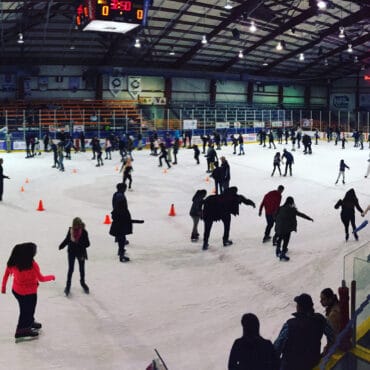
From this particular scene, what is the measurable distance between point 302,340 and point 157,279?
4296 mm

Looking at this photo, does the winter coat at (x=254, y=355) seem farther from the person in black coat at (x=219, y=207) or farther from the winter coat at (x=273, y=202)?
the winter coat at (x=273, y=202)

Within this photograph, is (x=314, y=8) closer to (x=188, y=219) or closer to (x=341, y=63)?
(x=341, y=63)

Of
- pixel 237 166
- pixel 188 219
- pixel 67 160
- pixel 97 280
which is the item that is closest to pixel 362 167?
pixel 237 166

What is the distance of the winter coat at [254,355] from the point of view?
3393mm

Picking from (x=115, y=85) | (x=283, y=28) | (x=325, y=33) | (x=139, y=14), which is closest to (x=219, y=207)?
(x=139, y=14)

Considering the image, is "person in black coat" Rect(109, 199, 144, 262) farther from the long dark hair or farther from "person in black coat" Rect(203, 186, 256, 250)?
the long dark hair

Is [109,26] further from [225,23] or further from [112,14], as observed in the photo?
[225,23]

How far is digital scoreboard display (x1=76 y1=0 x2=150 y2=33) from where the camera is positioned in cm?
1332

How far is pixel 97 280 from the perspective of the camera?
7.59 m

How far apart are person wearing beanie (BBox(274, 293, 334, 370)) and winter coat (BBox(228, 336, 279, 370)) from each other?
1.00 feet

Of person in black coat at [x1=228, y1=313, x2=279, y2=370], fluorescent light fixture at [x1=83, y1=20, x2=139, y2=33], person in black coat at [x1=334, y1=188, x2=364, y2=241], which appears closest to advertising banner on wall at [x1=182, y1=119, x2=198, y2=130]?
fluorescent light fixture at [x1=83, y1=20, x2=139, y2=33]

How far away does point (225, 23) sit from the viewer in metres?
29.7

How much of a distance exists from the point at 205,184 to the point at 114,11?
7.13m

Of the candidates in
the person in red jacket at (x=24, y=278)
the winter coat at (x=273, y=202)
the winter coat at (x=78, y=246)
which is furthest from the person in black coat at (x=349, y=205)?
the person in red jacket at (x=24, y=278)
